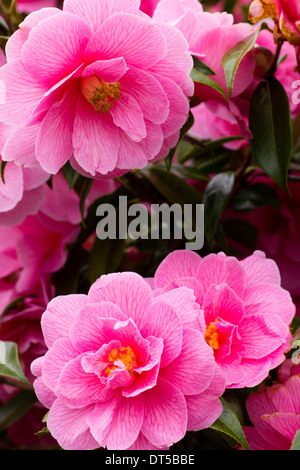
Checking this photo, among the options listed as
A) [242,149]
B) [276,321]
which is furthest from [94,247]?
[276,321]

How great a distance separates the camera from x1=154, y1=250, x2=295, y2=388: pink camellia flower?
56 centimetres

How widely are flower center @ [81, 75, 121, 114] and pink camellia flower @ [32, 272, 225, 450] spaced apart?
0.17 m

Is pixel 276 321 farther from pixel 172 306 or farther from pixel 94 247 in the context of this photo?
pixel 94 247

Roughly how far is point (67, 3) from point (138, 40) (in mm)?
67

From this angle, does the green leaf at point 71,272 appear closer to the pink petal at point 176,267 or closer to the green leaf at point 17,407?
the green leaf at point 17,407

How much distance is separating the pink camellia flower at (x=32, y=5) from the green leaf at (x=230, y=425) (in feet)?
2.49

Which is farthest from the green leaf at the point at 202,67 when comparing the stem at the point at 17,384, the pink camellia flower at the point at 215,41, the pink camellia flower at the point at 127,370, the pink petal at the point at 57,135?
the stem at the point at 17,384

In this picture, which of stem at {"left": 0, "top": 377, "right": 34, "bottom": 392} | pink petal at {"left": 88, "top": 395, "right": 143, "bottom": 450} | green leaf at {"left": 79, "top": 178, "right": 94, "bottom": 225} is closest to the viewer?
pink petal at {"left": 88, "top": 395, "right": 143, "bottom": 450}

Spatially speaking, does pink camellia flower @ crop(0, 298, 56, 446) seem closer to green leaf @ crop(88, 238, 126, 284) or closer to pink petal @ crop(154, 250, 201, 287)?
green leaf @ crop(88, 238, 126, 284)

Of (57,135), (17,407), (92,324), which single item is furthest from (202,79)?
(17,407)

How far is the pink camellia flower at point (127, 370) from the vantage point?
513 mm

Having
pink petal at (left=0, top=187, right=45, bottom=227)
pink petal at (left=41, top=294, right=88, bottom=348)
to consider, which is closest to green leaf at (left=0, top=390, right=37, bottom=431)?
pink petal at (left=0, top=187, right=45, bottom=227)

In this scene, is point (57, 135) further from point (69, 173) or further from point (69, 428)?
point (69, 428)

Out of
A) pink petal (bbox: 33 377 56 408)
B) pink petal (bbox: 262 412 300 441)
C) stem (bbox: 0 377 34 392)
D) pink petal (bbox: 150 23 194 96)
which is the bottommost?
stem (bbox: 0 377 34 392)
